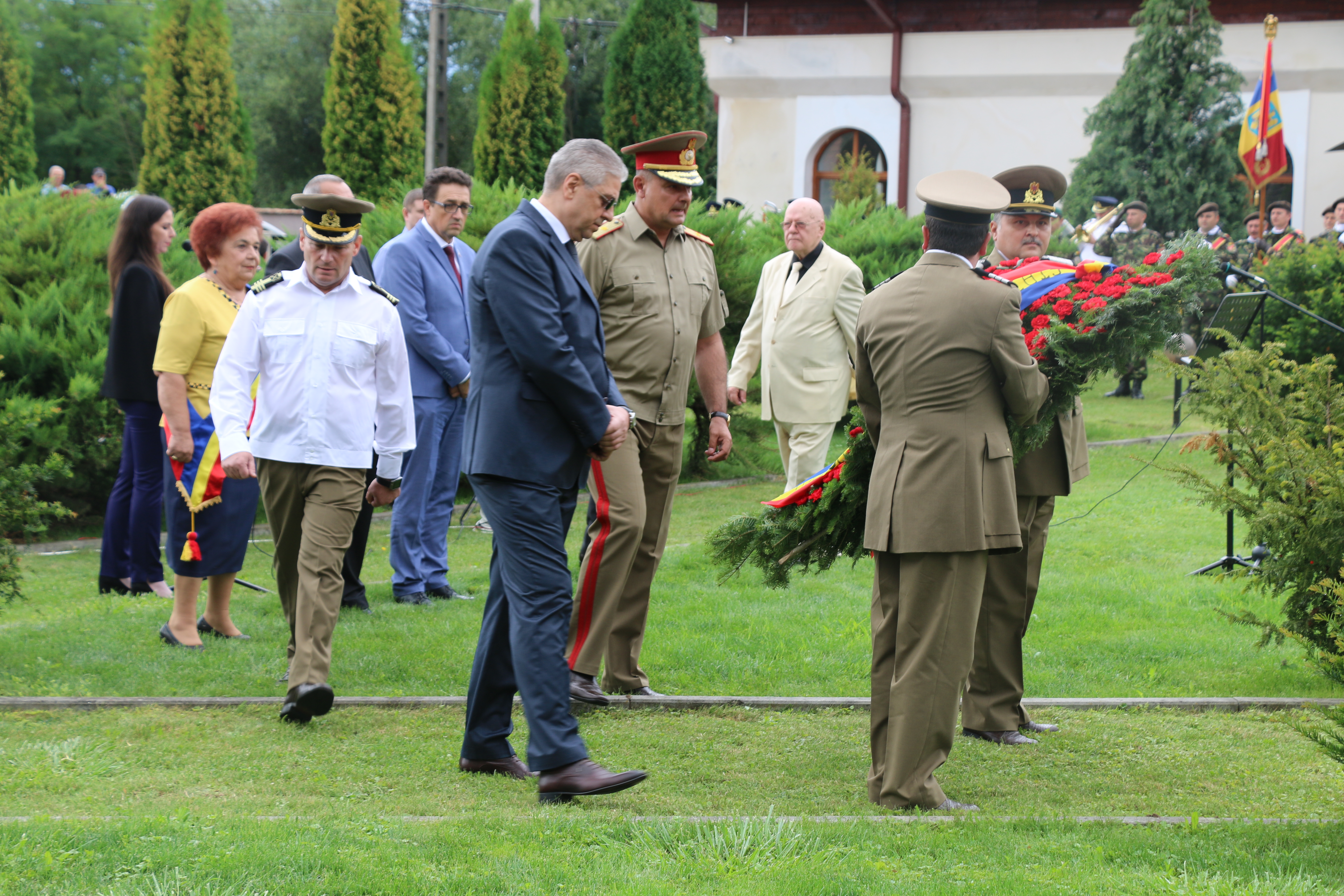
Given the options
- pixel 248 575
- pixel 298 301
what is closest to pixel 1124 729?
pixel 298 301

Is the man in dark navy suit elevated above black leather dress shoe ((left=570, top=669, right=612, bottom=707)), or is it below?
above

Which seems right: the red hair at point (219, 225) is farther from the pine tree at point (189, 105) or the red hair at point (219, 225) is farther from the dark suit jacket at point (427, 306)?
the pine tree at point (189, 105)

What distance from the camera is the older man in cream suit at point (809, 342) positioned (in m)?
9.43

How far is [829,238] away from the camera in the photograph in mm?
16688

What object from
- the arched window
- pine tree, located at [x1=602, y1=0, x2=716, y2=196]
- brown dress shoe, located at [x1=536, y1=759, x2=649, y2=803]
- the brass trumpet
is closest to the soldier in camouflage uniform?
the brass trumpet

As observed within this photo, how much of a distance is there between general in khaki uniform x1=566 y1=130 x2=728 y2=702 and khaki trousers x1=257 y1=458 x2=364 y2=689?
1.05 metres

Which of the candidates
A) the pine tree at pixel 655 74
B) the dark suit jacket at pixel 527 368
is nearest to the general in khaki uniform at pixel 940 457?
the dark suit jacket at pixel 527 368

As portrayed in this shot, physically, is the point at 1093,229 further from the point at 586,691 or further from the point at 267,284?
the point at 267,284

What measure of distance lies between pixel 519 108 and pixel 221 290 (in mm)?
20888

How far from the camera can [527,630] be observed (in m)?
4.61

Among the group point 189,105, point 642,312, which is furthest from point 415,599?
point 189,105

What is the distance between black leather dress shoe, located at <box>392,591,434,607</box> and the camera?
806 cm

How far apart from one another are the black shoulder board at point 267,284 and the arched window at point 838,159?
22968mm

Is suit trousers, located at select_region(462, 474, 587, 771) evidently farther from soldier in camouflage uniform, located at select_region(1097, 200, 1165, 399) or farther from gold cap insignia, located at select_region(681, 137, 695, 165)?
soldier in camouflage uniform, located at select_region(1097, 200, 1165, 399)
